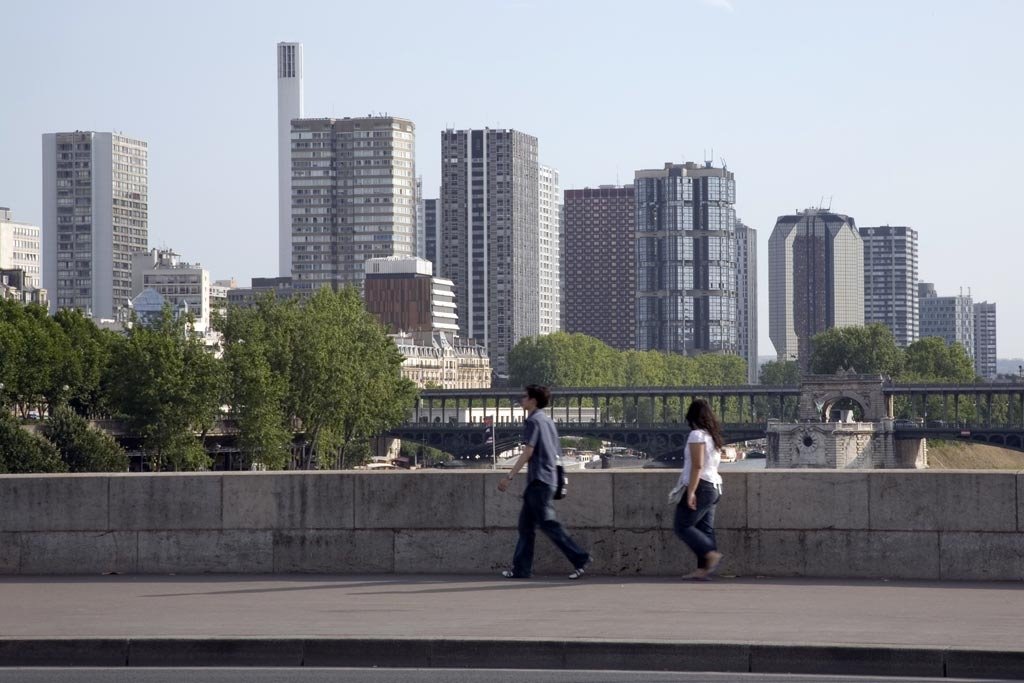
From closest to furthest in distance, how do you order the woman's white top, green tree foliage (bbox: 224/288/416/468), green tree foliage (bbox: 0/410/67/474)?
the woman's white top < green tree foliage (bbox: 0/410/67/474) < green tree foliage (bbox: 224/288/416/468)

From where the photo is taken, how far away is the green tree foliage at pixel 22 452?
8050cm

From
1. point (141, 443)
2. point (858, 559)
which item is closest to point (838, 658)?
point (858, 559)

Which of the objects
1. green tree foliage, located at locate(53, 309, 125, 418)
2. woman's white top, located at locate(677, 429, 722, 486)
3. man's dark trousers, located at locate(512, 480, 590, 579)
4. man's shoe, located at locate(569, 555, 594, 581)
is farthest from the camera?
green tree foliage, located at locate(53, 309, 125, 418)

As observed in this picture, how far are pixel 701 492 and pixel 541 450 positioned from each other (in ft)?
4.98

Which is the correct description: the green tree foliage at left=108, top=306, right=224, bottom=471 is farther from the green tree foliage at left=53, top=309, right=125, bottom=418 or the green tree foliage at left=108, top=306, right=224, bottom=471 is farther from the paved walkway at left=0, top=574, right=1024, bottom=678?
the paved walkway at left=0, top=574, right=1024, bottom=678

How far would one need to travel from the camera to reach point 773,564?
1688 cm

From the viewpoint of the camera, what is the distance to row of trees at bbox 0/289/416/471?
3652 inches

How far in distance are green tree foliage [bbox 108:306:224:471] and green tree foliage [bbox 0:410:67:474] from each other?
9965 mm

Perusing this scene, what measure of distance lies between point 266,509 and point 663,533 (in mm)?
3921

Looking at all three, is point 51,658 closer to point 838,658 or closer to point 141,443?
point 838,658

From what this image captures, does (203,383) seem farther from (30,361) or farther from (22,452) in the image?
(22,452)

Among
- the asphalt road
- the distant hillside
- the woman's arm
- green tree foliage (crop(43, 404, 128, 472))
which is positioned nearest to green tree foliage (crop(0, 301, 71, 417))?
green tree foliage (crop(43, 404, 128, 472))

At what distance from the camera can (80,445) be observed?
86000 mm

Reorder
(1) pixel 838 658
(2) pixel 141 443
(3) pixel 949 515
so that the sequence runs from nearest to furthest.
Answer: (1) pixel 838 658
(3) pixel 949 515
(2) pixel 141 443
